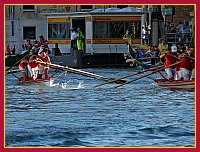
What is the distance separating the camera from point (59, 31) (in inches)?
1091

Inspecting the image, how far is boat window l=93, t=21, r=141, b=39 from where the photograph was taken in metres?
26.5

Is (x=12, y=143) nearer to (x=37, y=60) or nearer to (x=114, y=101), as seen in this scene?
(x=114, y=101)

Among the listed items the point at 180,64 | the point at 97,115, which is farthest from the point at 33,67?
the point at 97,115

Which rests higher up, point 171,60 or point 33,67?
point 171,60

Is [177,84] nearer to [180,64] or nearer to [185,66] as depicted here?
[185,66]

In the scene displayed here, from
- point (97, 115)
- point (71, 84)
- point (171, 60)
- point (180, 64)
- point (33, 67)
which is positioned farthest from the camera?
point (71, 84)

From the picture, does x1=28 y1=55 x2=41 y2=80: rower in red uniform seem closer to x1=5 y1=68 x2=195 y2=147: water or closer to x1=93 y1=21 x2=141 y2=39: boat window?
x1=5 y1=68 x2=195 y2=147: water

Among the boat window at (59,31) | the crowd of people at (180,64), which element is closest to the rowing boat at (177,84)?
the crowd of people at (180,64)

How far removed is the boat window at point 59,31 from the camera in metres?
27.6

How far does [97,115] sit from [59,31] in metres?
15.9

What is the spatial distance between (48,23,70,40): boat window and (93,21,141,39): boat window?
140cm

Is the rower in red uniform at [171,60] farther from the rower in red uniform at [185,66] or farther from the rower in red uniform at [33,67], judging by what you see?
the rower in red uniform at [33,67]

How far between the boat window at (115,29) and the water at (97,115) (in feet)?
24.9

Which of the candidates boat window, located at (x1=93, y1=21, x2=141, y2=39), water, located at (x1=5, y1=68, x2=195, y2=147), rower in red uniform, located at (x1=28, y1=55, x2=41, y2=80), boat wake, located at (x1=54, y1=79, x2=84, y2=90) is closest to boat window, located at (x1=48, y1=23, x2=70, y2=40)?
boat window, located at (x1=93, y1=21, x2=141, y2=39)
